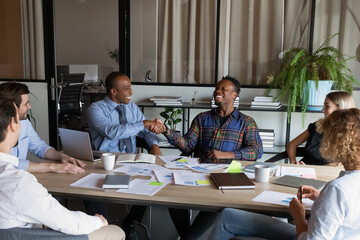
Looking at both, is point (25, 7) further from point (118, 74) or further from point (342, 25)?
point (342, 25)

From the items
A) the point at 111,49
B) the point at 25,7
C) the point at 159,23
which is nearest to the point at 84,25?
the point at 111,49

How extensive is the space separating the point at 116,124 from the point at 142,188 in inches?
48.2

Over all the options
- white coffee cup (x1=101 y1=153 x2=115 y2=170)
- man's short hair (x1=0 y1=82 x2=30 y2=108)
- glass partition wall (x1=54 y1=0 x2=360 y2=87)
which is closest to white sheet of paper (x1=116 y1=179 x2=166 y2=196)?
white coffee cup (x1=101 y1=153 x2=115 y2=170)

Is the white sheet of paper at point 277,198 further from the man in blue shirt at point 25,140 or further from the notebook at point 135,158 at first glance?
the man in blue shirt at point 25,140

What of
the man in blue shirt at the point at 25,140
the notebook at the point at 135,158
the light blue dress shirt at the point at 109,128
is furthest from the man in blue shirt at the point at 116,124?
the man in blue shirt at the point at 25,140

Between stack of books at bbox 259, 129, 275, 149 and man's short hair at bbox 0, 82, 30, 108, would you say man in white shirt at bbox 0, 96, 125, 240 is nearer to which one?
man's short hair at bbox 0, 82, 30, 108

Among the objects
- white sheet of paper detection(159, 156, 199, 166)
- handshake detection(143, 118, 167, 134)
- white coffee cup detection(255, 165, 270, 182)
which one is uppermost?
handshake detection(143, 118, 167, 134)

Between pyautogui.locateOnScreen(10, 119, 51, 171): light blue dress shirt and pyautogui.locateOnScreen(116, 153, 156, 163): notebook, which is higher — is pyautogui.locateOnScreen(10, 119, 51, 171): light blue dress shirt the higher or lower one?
the higher one

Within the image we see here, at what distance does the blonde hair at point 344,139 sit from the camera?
1519 millimetres

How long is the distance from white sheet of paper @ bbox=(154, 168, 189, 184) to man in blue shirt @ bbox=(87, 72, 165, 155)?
2.39 feet

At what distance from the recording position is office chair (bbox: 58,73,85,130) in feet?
18.6

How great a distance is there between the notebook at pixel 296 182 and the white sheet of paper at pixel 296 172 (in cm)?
10

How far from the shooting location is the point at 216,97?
2.99 meters

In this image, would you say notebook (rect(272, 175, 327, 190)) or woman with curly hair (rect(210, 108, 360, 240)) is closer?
woman with curly hair (rect(210, 108, 360, 240))
